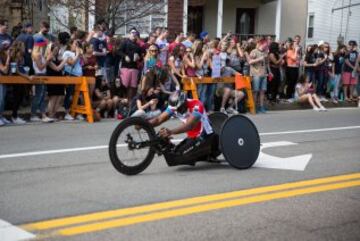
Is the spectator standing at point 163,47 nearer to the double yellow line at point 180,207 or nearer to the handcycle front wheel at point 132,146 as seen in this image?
the handcycle front wheel at point 132,146

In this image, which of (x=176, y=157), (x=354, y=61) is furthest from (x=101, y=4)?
(x=176, y=157)

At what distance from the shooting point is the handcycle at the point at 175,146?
7668mm

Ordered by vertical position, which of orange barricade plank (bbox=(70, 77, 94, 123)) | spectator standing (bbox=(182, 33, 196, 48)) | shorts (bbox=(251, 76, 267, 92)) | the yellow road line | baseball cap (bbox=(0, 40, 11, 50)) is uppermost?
spectator standing (bbox=(182, 33, 196, 48))

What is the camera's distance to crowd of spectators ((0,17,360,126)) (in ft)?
41.8

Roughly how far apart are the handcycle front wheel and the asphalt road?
0.16m

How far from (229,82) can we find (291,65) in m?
Result: 3.02

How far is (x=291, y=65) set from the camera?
60.1 ft

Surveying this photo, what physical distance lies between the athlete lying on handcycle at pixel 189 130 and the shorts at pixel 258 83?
27.8 ft

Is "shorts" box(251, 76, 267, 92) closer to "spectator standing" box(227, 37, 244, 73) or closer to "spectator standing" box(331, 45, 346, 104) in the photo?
"spectator standing" box(227, 37, 244, 73)

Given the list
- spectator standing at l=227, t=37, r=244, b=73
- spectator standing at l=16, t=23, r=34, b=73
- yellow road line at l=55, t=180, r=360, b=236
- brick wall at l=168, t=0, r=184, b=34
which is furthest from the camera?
brick wall at l=168, t=0, r=184, b=34

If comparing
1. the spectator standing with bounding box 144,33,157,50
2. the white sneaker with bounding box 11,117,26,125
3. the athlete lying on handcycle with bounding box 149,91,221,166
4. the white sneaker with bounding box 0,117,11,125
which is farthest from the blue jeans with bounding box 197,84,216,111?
the athlete lying on handcycle with bounding box 149,91,221,166

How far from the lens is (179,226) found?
5730 mm

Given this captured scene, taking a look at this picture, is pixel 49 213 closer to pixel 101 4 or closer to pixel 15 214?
pixel 15 214

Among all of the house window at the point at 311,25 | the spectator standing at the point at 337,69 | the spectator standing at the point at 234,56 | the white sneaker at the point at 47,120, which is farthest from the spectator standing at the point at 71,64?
the house window at the point at 311,25
